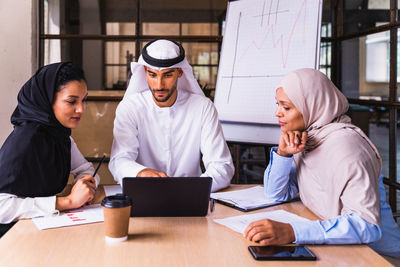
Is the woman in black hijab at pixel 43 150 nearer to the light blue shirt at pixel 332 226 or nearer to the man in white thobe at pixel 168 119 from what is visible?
the man in white thobe at pixel 168 119

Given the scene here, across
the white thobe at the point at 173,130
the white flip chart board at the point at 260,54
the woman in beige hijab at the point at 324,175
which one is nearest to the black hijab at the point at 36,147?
the white thobe at the point at 173,130

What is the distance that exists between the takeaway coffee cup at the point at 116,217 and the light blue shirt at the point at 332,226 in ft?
1.63

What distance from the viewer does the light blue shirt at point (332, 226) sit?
3.94 ft

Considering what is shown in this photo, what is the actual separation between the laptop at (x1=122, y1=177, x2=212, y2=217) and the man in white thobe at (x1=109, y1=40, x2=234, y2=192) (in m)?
0.72

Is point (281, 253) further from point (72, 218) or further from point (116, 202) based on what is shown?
point (72, 218)

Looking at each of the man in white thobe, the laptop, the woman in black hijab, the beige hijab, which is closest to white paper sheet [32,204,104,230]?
the woman in black hijab

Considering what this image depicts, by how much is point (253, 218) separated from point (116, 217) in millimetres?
497

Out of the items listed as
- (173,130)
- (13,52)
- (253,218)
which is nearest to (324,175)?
(253,218)

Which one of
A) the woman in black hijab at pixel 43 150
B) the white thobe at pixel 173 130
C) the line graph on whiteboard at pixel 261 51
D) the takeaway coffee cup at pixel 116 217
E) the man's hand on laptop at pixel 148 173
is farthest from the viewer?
the line graph on whiteboard at pixel 261 51

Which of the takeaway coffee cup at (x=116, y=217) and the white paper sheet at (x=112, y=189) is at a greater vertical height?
the takeaway coffee cup at (x=116, y=217)

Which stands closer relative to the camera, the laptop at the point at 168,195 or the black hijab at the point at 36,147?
the laptop at the point at 168,195

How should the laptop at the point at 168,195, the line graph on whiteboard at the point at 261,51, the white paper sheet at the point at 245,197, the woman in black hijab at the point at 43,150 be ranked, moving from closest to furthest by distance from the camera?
1. the laptop at the point at 168,195
2. the woman in black hijab at the point at 43,150
3. the white paper sheet at the point at 245,197
4. the line graph on whiteboard at the point at 261,51

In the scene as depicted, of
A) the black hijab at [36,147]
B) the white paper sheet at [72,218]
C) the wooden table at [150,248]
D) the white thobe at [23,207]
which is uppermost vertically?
the black hijab at [36,147]

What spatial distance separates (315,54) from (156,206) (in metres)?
1.51
